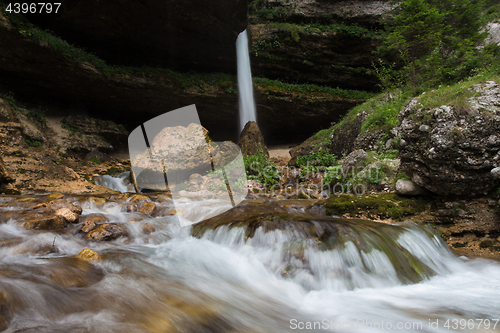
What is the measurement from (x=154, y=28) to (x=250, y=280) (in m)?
12.4

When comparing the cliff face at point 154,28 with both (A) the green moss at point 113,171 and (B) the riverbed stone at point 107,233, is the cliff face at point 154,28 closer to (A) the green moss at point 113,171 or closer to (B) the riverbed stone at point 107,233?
(A) the green moss at point 113,171

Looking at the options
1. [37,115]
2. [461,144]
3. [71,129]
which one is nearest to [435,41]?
[461,144]

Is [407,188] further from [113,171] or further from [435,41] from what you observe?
[113,171]

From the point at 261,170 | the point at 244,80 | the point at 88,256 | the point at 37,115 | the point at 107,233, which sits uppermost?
the point at 244,80

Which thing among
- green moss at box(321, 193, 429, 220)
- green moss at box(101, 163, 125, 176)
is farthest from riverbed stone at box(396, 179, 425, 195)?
green moss at box(101, 163, 125, 176)

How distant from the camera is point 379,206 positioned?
401cm

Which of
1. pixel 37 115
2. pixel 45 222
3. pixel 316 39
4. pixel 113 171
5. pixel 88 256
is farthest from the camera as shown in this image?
pixel 316 39

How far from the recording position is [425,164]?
144 inches

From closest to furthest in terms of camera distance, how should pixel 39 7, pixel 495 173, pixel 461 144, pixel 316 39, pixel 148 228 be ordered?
pixel 495 173, pixel 461 144, pixel 148 228, pixel 39 7, pixel 316 39

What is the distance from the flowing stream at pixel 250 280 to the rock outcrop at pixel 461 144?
0.82 m

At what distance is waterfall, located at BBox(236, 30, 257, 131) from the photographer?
14523 millimetres

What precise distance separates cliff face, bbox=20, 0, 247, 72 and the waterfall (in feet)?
2.49

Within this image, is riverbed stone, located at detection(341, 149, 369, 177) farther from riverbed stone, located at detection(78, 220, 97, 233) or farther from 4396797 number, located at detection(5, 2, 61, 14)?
4396797 number, located at detection(5, 2, 61, 14)

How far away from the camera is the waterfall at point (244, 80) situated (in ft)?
47.6
